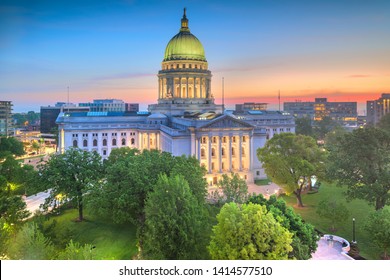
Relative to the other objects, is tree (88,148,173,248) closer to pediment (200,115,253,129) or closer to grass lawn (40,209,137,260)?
grass lawn (40,209,137,260)

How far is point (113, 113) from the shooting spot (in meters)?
54.0

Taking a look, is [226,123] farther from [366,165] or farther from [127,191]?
[127,191]

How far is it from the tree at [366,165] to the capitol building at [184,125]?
16245 millimetres

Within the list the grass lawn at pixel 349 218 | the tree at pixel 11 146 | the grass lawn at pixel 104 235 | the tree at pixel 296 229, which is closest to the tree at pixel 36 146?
the tree at pixel 11 146

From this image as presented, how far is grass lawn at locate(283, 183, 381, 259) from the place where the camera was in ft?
67.2

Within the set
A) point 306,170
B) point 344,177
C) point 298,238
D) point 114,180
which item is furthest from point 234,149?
point 298,238

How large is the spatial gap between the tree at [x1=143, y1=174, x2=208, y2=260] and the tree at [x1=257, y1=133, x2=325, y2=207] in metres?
15.4

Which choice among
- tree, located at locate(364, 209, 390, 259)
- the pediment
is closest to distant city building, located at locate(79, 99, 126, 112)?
the pediment

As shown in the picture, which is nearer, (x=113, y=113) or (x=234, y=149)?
(x=234, y=149)

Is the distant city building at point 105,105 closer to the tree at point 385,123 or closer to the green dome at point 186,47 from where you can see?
the green dome at point 186,47

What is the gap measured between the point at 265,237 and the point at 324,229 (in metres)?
13.3

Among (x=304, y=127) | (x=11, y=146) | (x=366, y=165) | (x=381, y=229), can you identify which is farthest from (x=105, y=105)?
(x=381, y=229)

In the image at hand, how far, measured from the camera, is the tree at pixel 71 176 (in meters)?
24.3
